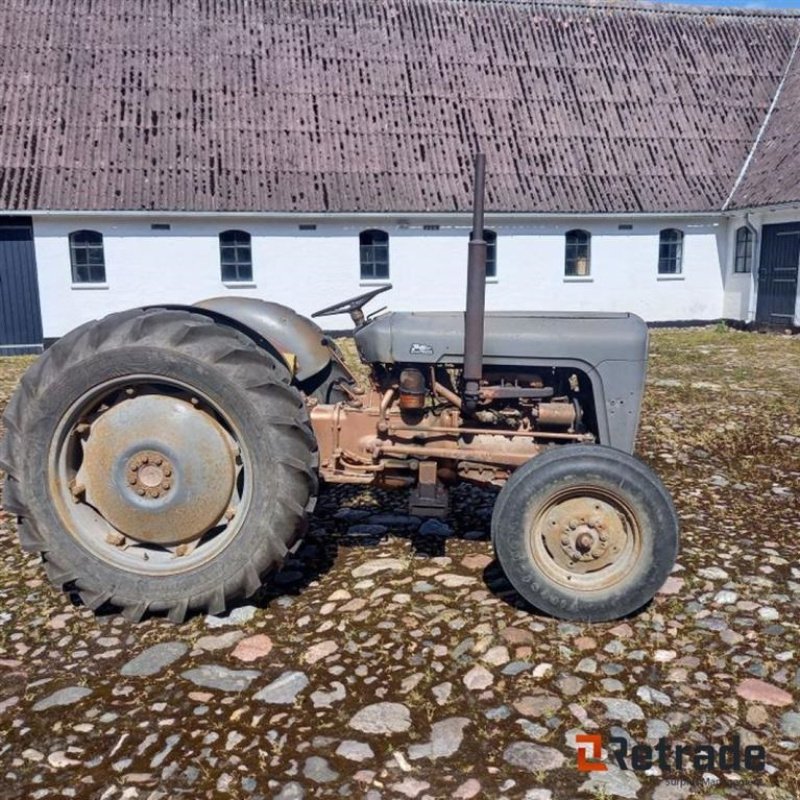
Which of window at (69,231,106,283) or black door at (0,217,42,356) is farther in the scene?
window at (69,231,106,283)

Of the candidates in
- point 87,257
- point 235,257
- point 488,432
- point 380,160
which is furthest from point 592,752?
point 87,257

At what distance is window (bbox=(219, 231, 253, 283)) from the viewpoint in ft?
51.0

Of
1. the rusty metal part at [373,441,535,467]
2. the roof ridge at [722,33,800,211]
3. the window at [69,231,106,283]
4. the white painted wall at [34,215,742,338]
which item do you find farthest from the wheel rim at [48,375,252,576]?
the roof ridge at [722,33,800,211]

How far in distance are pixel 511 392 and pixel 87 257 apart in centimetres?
1365

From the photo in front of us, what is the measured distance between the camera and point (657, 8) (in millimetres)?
19969

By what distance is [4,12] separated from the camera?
648 inches

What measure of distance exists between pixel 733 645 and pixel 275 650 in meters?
2.01

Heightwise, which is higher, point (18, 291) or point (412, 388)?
point (18, 291)

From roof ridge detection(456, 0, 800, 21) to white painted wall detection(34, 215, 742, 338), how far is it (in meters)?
6.81

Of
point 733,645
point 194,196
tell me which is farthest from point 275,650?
point 194,196

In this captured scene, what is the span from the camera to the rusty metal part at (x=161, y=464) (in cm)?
342

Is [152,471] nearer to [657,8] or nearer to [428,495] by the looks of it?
[428,495]

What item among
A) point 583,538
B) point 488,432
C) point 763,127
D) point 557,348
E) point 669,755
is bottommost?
point 669,755

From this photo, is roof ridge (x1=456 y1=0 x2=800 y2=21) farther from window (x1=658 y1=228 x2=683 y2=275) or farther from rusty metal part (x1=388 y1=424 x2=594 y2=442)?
rusty metal part (x1=388 y1=424 x2=594 y2=442)
